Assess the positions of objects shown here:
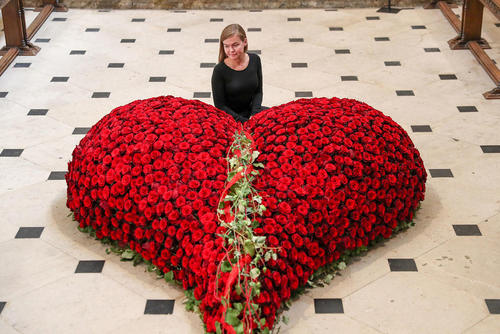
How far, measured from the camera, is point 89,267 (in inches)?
209

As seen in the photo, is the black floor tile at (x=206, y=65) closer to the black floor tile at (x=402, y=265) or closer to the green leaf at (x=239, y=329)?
the black floor tile at (x=402, y=265)

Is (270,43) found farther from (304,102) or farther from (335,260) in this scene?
(335,260)

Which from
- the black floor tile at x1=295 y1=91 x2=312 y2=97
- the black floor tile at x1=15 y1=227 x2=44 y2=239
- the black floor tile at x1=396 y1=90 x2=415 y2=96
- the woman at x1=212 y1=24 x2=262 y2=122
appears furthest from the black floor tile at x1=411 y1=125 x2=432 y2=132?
the black floor tile at x1=15 y1=227 x2=44 y2=239

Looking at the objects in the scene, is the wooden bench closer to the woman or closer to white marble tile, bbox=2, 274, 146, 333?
the woman

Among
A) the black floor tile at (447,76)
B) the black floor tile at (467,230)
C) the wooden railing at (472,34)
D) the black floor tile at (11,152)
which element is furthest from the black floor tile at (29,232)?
the wooden railing at (472,34)

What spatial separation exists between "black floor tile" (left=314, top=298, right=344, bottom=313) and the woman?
1.81 meters

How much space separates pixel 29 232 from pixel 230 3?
18.5 ft

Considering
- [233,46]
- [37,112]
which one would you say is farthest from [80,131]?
[233,46]

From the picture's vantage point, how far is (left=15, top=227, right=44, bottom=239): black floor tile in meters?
5.66

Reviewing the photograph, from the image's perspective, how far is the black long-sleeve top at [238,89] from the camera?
6152 mm

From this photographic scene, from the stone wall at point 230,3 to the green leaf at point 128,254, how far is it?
19.0 ft

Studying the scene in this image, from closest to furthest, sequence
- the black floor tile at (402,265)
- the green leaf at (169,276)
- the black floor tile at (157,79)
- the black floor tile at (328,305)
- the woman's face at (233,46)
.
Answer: the black floor tile at (328,305) < the green leaf at (169,276) < the black floor tile at (402,265) < the woman's face at (233,46) < the black floor tile at (157,79)

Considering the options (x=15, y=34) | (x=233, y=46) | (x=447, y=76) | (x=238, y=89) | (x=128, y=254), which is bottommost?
(x=447, y=76)

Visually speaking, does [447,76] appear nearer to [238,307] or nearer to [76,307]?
[238,307]
